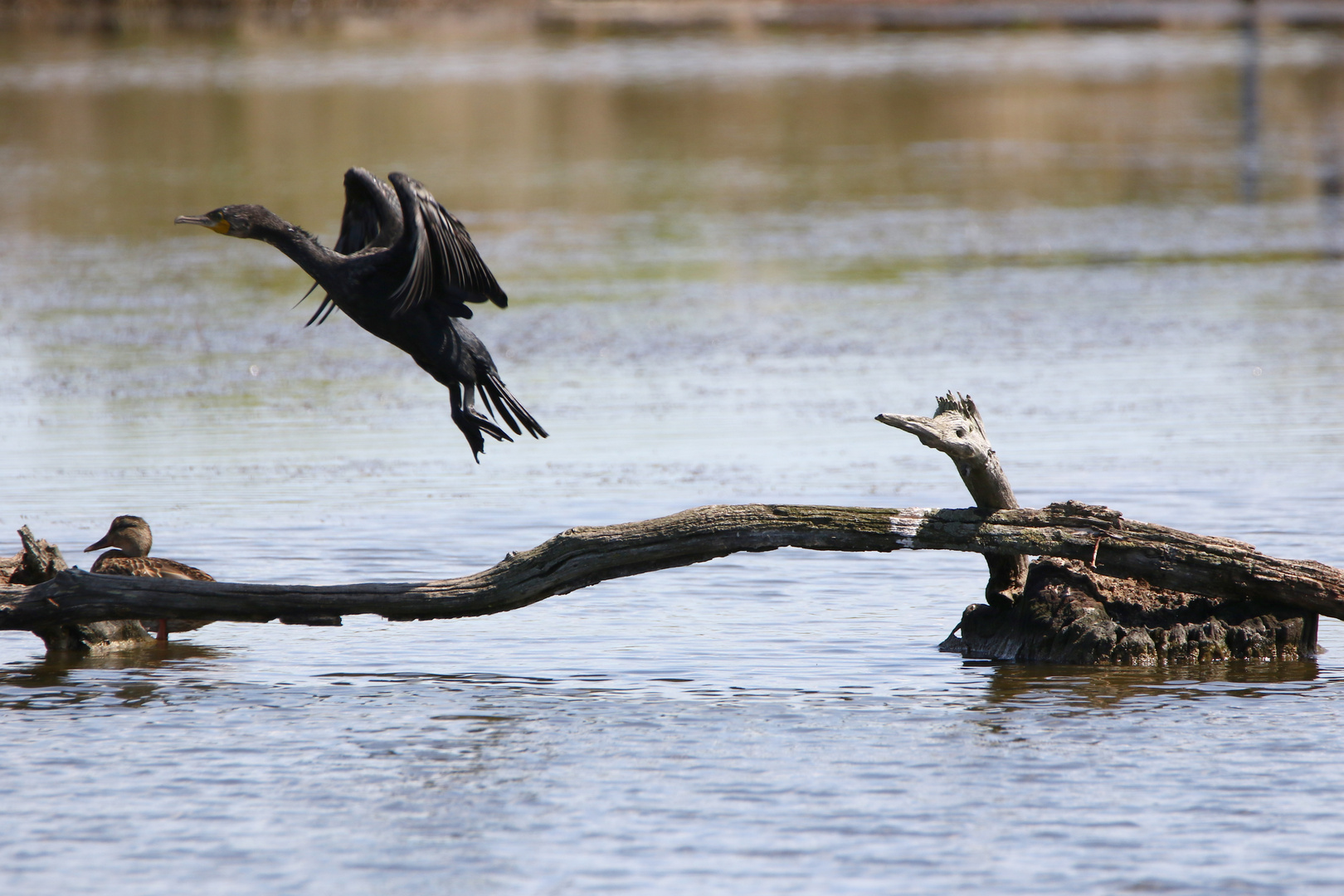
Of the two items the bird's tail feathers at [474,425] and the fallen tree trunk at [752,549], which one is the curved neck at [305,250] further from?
the fallen tree trunk at [752,549]

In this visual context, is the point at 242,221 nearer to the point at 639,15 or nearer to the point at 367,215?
the point at 367,215

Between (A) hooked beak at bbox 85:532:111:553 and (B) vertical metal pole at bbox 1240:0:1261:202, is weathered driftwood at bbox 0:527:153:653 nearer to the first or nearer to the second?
(A) hooked beak at bbox 85:532:111:553

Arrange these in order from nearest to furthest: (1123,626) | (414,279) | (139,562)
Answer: (414,279)
(1123,626)
(139,562)

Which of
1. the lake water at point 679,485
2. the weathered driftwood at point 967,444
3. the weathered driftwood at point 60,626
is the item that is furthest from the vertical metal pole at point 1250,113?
the weathered driftwood at point 60,626

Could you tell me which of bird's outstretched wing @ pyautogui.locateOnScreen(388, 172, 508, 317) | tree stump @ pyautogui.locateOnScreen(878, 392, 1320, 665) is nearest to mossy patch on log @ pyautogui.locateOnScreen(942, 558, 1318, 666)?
tree stump @ pyautogui.locateOnScreen(878, 392, 1320, 665)

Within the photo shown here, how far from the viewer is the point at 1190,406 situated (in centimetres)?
1269

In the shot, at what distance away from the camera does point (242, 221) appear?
7594 mm

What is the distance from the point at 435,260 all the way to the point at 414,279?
0.20 m

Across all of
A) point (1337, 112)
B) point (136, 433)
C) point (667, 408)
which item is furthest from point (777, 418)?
point (1337, 112)

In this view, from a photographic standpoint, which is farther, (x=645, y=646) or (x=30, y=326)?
(x=30, y=326)

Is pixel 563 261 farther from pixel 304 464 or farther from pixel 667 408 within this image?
pixel 304 464

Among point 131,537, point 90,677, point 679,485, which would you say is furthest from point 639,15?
point 90,677

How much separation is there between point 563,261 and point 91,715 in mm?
11511

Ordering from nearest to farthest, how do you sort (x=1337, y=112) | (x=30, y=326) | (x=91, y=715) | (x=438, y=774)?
1. (x=438, y=774)
2. (x=91, y=715)
3. (x=30, y=326)
4. (x=1337, y=112)
